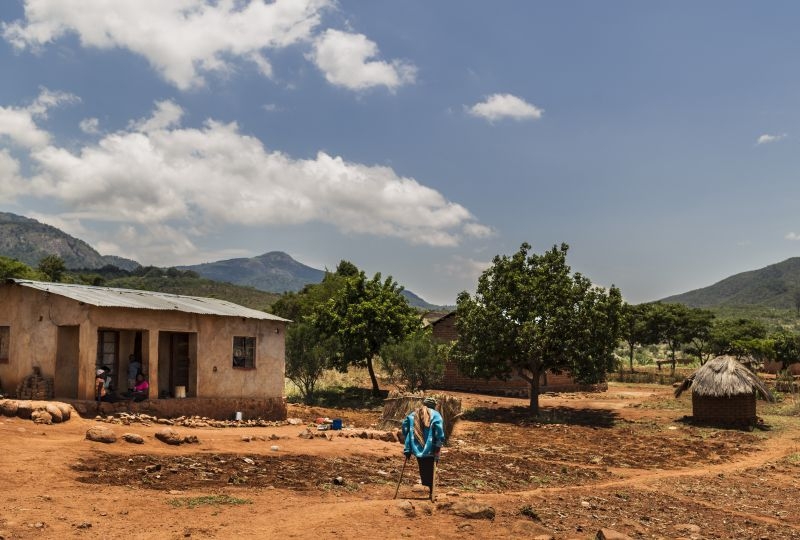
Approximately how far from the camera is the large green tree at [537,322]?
87.0 feet

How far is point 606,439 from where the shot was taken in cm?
2248

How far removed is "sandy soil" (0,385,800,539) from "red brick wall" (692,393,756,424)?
3106mm

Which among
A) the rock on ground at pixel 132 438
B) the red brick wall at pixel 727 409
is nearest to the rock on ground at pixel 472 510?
the rock on ground at pixel 132 438

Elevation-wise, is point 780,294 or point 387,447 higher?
point 780,294

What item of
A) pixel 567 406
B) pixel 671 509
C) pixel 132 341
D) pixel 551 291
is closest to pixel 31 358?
pixel 132 341

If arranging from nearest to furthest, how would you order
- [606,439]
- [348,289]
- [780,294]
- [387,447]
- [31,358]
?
[387,447] < [31,358] < [606,439] < [348,289] < [780,294]

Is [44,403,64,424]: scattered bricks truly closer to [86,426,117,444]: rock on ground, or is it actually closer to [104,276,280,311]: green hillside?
[86,426,117,444]: rock on ground

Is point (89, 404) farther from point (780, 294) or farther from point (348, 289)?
point (780, 294)

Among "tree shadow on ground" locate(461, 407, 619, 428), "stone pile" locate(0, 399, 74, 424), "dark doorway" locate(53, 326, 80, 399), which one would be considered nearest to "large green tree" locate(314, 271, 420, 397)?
"tree shadow on ground" locate(461, 407, 619, 428)

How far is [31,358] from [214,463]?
329 inches

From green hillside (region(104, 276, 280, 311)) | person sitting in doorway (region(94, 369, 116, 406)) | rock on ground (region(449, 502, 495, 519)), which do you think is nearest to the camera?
rock on ground (region(449, 502, 495, 519))

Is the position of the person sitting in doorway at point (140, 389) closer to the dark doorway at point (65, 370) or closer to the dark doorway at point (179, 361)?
the dark doorway at point (65, 370)

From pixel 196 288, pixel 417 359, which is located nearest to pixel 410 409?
pixel 417 359

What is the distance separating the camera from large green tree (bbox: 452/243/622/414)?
1045 inches
